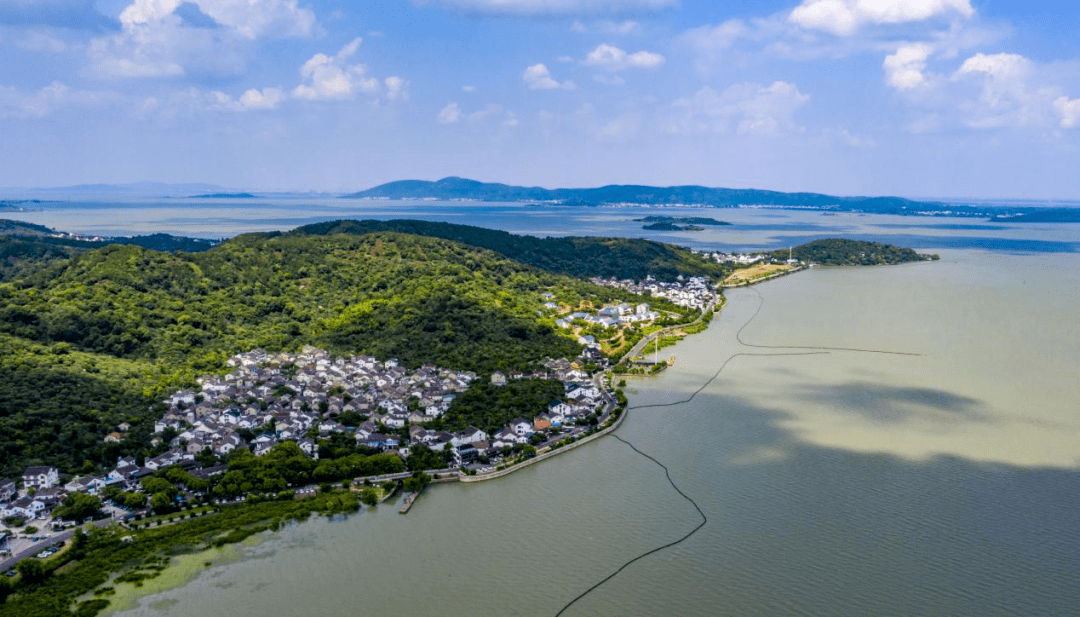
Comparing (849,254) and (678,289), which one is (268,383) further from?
(849,254)

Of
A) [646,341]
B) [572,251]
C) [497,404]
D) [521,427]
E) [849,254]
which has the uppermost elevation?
[572,251]

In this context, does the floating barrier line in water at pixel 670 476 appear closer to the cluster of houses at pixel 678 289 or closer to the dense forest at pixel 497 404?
the dense forest at pixel 497 404

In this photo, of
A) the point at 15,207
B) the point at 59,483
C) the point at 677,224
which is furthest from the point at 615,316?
the point at 15,207

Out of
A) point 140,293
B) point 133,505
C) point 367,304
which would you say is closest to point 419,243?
point 367,304

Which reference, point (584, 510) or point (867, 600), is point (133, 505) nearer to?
point (584, 510)

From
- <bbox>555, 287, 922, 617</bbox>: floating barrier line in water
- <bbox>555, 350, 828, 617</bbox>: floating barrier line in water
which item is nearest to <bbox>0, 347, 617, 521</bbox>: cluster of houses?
<bbox>555, 350, 828, 617</bbox>: floating barrier line in water

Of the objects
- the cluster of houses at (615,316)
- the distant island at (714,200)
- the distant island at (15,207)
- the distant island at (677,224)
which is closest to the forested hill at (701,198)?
the distant island at (714,200)
